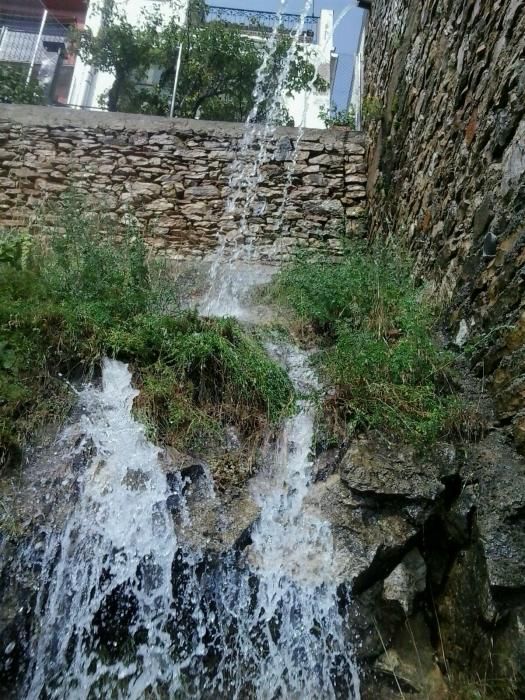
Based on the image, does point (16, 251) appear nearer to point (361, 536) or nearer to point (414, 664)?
point (361, 536)

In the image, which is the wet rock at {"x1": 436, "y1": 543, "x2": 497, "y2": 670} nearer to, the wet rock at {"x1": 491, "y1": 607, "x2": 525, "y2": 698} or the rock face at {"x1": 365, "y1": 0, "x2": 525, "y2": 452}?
the wet rock at {"x1": 491, "y1": 607, "x2": 525, "y2": 698}

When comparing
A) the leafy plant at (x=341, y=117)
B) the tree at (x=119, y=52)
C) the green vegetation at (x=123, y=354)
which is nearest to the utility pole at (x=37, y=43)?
the tree at (x=119, y=52)

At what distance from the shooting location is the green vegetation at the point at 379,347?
8.96ft

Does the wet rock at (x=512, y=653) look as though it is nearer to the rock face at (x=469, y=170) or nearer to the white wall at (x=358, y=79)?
the rock face at (x=469, y=170)

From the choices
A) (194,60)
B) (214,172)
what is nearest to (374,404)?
(214,172)

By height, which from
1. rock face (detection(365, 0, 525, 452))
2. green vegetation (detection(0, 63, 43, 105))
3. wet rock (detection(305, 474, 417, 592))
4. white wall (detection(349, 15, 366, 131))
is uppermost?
white wall (detection(349, 15, 366, 131))

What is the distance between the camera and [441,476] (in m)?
2.50

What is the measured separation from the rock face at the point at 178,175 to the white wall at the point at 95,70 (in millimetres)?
4700

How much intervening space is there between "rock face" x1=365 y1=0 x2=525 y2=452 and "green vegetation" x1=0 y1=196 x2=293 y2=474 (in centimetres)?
118

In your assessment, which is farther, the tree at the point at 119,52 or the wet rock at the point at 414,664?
the tree at the point at 119,52

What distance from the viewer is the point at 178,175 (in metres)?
5.88

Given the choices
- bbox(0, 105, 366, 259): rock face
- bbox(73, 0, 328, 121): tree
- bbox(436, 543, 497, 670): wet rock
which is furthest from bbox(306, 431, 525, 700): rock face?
bbox(73, 0, 328, 121): tree

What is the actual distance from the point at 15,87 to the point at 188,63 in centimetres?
345

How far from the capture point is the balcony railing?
34.2 feet
